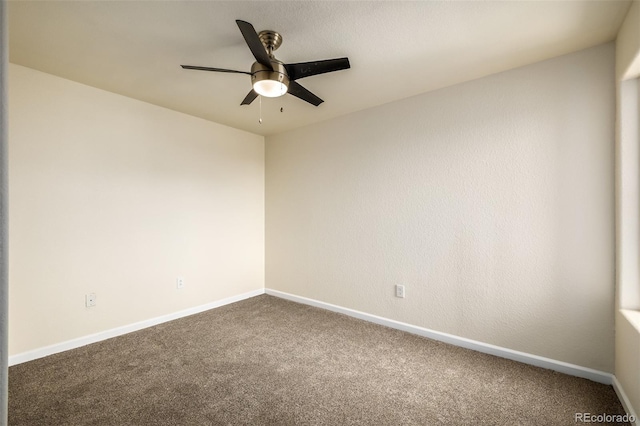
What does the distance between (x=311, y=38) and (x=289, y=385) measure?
2307 millimetres

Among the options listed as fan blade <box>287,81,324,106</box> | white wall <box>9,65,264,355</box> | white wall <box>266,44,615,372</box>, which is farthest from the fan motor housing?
white wall <box>9,65,264,355</box>

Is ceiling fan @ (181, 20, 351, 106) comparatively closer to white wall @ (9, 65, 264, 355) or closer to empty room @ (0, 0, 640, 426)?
empty room @ (0, 0, 640, 426)

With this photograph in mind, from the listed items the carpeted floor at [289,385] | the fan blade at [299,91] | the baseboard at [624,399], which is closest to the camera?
the baseboard at [624,399]

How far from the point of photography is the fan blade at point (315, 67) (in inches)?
65.7

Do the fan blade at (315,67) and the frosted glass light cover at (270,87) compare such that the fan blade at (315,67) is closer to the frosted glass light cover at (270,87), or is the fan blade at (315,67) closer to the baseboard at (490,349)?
the frosted glass light cover at (270,87)

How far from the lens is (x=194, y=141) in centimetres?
335

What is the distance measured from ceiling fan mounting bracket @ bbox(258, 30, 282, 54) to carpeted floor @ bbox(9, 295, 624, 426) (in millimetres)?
2256

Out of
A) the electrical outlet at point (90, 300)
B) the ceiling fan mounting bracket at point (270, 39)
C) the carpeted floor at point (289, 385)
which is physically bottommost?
the carpeted floor at point (289, 385)

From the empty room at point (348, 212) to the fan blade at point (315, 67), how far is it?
14 mm

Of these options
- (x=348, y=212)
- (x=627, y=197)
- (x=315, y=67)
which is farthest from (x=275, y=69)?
(x=627, y=197)

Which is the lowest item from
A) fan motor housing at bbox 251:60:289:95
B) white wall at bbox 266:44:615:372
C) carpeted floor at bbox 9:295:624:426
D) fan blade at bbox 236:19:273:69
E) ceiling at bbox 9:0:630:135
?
carpeted floor at bbox 9:295:624:426

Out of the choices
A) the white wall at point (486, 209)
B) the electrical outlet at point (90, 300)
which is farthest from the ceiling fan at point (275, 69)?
the electrical outlet at point (90, 300)

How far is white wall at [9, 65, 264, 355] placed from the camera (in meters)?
2.25

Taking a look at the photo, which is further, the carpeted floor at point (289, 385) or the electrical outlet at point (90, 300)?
the electrical outlet at point (90, 300)
